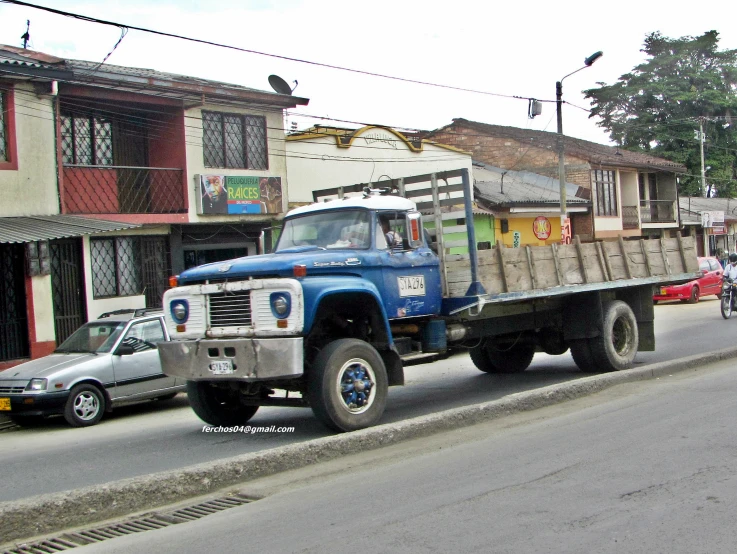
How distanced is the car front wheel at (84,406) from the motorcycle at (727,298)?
16169mm

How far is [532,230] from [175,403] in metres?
22.8

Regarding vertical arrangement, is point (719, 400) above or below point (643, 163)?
below

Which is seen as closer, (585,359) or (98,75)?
(585,359)

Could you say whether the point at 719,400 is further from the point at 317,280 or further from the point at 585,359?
the point at 317,280

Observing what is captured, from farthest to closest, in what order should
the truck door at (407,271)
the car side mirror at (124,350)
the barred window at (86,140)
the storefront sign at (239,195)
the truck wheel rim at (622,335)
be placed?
the storefront sign at (239,195)
the barred window at (86,140)
the truck wheel rim at (622,335)
the car side mirror at (124,350)
the truck door at (407,271)

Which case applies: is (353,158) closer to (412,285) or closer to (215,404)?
(412,285)

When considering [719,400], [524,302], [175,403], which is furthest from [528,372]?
[175,403]

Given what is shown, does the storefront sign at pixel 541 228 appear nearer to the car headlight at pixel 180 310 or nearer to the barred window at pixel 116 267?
the barred window at pixel 116 267

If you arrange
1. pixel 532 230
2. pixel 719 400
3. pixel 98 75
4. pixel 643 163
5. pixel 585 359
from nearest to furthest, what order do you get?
1. pixel 719 400
2. pixel 585 359
3. pixel 98 75
4. pixel 532 230
5. pixel 643 163

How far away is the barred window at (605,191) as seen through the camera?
3794 cm

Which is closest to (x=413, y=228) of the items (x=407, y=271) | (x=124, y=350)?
(x=407, y=271)

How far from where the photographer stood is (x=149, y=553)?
4996mm

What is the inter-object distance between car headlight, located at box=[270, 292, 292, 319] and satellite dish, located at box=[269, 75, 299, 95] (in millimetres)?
14639

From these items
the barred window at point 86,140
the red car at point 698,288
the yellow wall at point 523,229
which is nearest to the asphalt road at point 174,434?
the barred window at point 86,140
